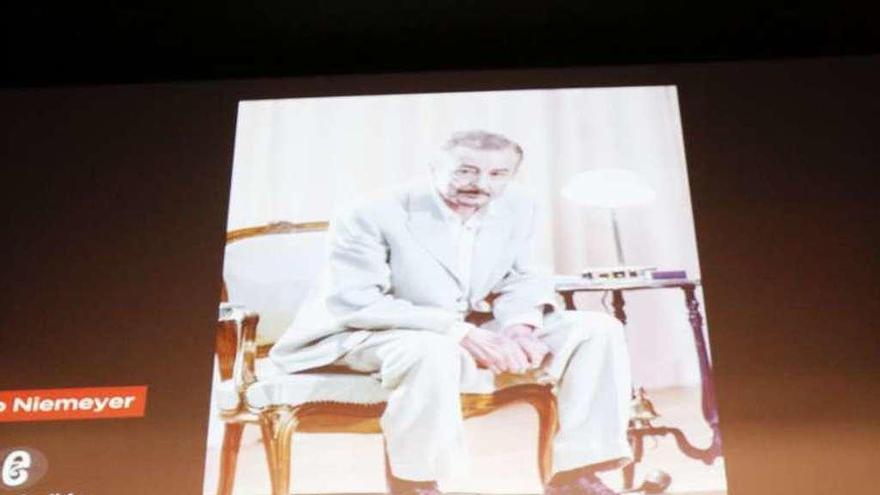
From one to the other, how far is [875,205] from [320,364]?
1499 millimetres

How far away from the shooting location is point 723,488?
2.11 metres

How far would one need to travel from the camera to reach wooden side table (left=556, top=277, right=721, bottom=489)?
216 cm

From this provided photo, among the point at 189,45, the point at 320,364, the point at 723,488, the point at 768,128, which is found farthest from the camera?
the point at 189,45

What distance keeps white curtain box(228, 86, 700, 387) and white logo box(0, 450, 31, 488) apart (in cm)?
75

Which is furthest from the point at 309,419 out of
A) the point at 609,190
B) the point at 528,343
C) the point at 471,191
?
the point at 609,190

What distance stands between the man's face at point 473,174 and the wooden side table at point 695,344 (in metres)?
0.30

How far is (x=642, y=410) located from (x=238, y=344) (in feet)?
3.21

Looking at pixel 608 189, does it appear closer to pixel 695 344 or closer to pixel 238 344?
pixel 695 344

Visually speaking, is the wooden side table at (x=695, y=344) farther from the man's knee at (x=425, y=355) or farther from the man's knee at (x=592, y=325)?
the man's knee at (x=425, y=355)

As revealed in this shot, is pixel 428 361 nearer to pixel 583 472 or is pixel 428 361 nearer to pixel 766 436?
pixel 583 472

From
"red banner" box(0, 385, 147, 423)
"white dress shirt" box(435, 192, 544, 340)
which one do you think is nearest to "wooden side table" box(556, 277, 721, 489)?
"white dress shirt" box(435, 192, 544, 340)

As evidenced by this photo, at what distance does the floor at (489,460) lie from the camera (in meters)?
2.13

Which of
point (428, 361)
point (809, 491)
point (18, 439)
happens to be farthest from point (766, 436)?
point (18, 439)

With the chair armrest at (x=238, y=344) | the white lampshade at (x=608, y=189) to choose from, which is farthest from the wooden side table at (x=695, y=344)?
the chair armrest at (x=238, y=344)
